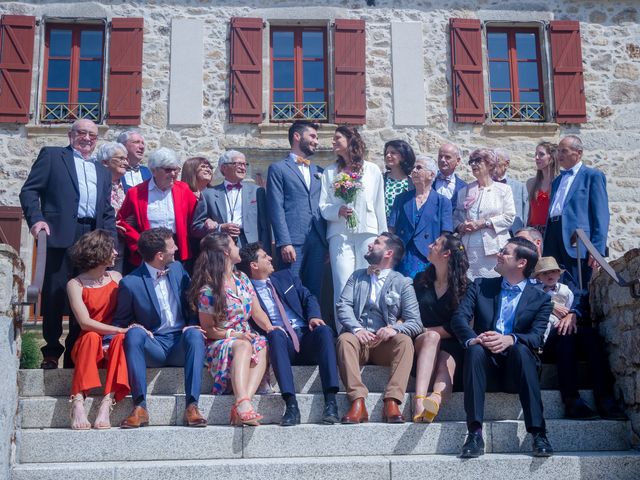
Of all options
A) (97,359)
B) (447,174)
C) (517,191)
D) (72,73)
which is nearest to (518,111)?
(517,191)

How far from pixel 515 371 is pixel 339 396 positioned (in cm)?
116

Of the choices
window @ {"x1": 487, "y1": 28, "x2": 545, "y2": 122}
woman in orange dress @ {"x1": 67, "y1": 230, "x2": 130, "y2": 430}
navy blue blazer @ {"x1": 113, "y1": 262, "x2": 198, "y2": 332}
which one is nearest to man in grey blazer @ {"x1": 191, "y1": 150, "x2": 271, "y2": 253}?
navy blue blazer @ {"x1": 113, "y1": 262, "x2": 198, "y2": 332}

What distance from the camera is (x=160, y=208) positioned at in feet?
21.6

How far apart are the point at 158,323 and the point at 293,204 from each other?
1.69 meters

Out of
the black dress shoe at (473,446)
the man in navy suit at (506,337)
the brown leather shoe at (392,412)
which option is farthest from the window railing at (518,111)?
the black dress shoe at (473,446)

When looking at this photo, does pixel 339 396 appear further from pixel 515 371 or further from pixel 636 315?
pixel 636 315

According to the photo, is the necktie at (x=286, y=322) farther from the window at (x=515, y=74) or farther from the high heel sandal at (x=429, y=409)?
the window at (x=515, y=74)

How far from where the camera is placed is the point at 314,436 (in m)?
5.17

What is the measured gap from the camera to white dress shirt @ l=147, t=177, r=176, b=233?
21.5ft

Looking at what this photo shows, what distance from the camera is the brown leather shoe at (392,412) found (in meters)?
5.35

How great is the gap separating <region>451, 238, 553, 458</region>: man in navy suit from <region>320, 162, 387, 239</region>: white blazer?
116 cm

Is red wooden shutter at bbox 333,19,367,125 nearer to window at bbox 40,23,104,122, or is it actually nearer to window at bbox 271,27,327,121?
window at bbox 271,27,327,121

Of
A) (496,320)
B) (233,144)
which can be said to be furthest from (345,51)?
(496,320)

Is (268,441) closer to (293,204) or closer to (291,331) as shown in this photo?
(291,331)
